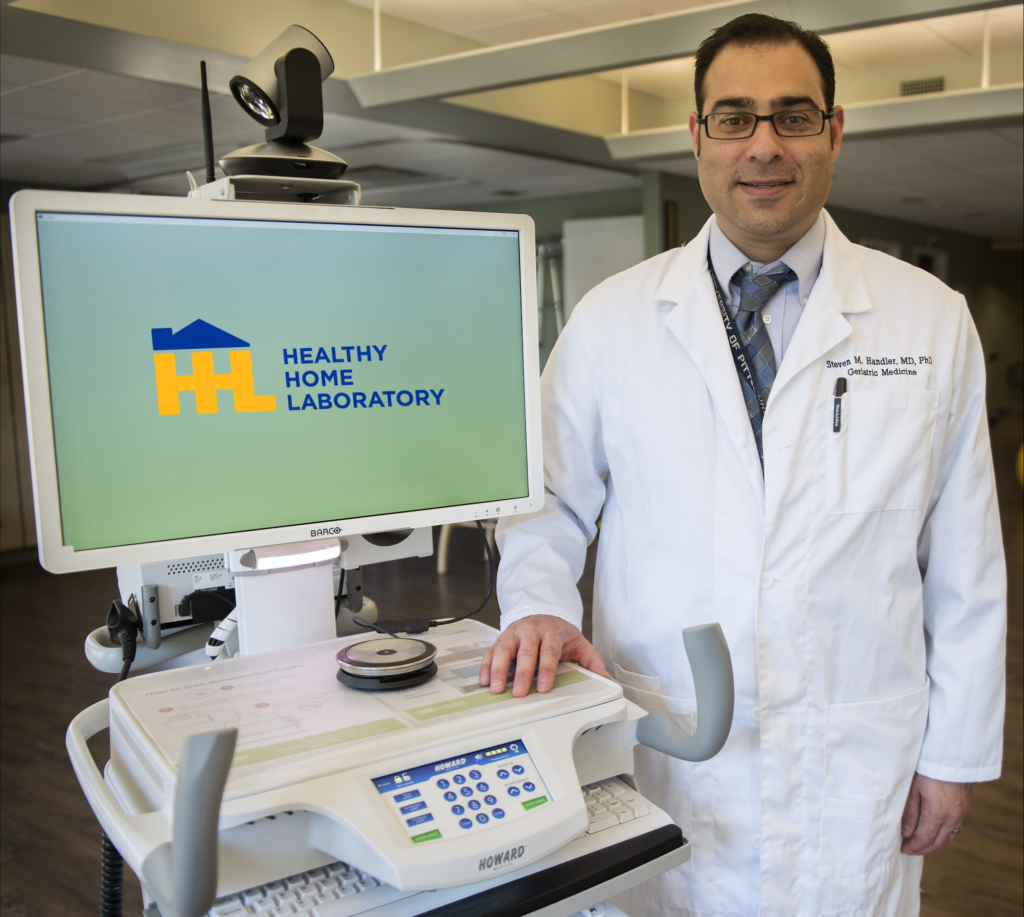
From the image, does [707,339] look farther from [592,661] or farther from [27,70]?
[27,70]

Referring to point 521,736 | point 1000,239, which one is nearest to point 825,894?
point 521,736

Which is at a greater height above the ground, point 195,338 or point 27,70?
point 27,70

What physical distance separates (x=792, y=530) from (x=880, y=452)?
143 millimetres

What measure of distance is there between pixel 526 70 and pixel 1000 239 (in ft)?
43.9

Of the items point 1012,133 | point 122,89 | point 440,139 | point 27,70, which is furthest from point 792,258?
point 1012,133

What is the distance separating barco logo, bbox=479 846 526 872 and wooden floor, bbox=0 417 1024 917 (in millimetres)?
2074

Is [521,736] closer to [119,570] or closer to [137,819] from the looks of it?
[137,819]

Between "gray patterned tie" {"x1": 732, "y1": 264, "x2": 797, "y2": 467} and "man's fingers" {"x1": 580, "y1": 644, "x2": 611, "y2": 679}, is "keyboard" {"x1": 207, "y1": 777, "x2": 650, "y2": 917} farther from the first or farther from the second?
"gray patterned tie" {"x1": 732, "y1": 264, "x2": 797, "y2": 467}

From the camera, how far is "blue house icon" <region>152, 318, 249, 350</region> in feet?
2.92

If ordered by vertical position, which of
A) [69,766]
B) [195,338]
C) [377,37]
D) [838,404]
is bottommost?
[69,766]

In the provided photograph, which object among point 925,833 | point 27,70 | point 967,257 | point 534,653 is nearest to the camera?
point 534,653

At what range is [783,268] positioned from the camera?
1238 millimetres

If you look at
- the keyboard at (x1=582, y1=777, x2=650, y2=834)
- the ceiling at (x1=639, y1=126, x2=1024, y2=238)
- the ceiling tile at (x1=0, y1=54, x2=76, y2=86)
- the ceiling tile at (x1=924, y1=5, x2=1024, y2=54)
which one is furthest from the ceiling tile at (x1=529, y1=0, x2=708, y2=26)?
the keyboard at (x1=582, y1=777, x2=650, y2=834)

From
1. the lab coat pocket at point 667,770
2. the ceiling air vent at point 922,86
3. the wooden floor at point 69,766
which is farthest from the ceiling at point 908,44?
the lab coat pocket at point 667,770
